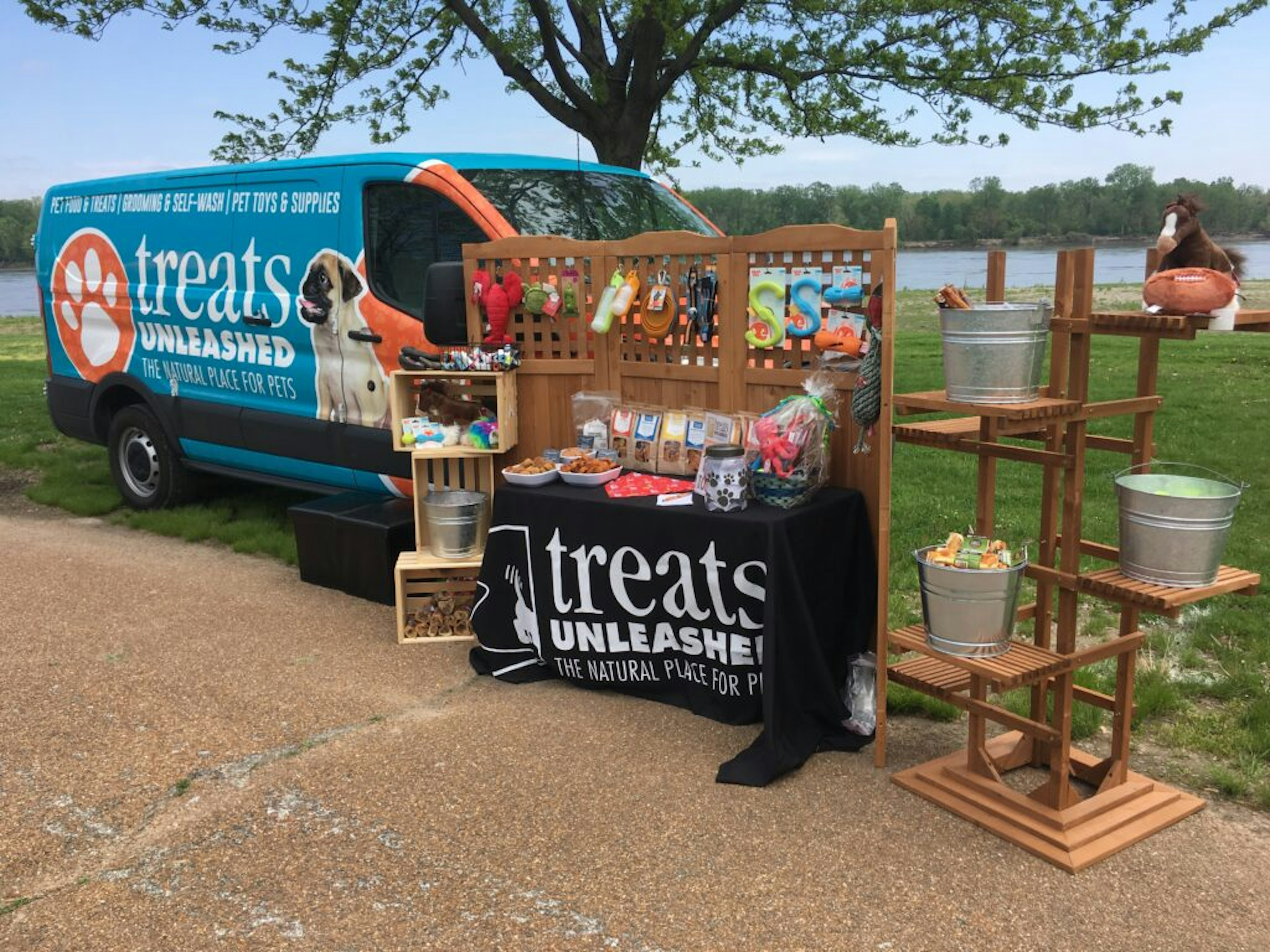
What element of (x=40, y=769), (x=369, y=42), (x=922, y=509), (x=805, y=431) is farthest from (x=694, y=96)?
(x=40, y=769)

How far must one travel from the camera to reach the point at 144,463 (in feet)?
25.5

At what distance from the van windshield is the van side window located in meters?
0.25

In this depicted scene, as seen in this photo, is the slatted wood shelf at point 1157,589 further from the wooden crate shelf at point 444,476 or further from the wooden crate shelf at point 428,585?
the wooden crate shelf at point 428,585

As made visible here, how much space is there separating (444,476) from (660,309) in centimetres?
160

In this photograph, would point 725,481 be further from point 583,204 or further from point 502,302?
point 583,204

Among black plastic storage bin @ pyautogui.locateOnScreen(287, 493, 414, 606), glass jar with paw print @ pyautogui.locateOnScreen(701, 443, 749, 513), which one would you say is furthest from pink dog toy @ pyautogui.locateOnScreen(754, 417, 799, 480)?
black plastic storage bin @ pyautogui.locateOnScreen(287, 493, 414, 606)

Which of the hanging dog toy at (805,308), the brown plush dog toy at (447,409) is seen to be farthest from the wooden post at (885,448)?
the brown plush dog toy at (447,409)

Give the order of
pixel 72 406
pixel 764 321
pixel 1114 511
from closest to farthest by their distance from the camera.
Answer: pixel 764 321
pixel 1114 511
pixel 72 406

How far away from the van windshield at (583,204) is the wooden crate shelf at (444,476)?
1.24 m

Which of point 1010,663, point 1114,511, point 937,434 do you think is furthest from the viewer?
point 1114,511

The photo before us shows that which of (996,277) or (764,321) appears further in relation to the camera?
(764,321)

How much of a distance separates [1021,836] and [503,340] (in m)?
3.12

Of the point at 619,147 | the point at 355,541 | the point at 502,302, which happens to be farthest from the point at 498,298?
the point at 619,147

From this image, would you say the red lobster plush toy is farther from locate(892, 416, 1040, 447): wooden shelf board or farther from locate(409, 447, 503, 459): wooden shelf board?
locate(892, 416, 1040, 447): wooden shelf board
